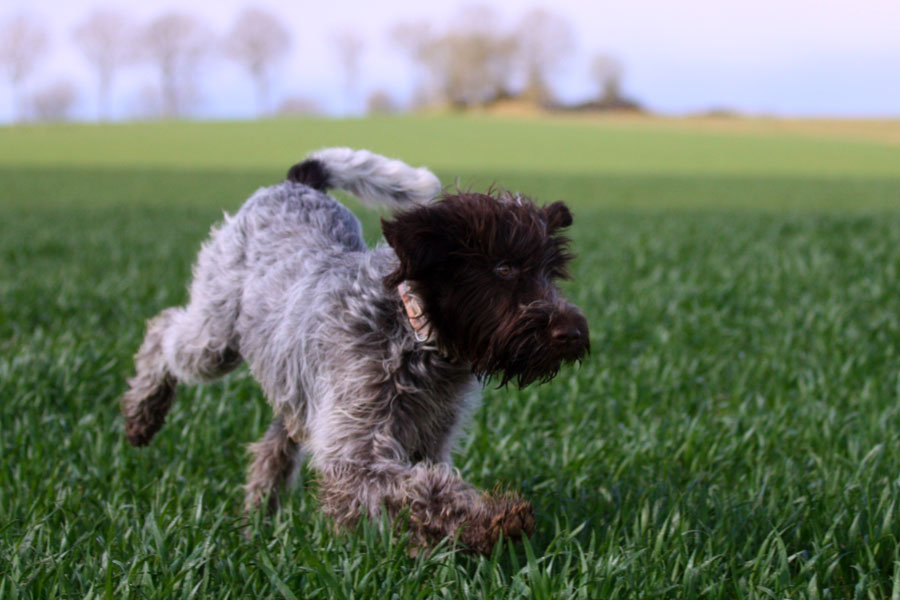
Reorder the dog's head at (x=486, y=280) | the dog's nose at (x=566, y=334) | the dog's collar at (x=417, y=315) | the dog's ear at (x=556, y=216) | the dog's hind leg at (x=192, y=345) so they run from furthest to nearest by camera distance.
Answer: the dog's hind leg at (x=192, y=345) < the dog's ear at (x=556, y=216) < the dog's collar at (x=417, y=315) < the dog's head at (x=486, y=280) < the dog's nose at (x=566, y=334)

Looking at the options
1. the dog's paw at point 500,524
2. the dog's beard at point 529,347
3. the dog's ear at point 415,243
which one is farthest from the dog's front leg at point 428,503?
the dog's ear at point 415,243

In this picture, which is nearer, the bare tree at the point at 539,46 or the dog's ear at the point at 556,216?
the dog's ear at the point at 556,216

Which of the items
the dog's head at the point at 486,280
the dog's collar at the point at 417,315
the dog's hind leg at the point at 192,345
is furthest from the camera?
the dog's hind leg at the point at 192,345

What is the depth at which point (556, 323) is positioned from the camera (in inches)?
127

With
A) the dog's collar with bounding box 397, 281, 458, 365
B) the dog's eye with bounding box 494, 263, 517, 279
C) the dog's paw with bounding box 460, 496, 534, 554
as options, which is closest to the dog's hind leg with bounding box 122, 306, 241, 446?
the dog's collar with bounding box 397, 281, 458, 365

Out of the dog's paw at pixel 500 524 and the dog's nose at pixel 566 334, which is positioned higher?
the dog's nose at pixel 566 334

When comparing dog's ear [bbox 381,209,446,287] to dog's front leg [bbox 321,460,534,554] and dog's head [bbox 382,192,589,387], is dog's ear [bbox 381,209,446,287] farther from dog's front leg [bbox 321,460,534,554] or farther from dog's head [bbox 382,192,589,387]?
dog's front leg [bbox 321,460,534,554]

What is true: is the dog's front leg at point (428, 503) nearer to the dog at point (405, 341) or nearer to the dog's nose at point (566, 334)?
the dog at point (405, 341)

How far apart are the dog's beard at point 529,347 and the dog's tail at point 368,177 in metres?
1.37

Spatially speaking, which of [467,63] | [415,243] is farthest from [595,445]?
[467,63]

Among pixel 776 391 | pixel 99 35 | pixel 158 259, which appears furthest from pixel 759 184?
pixel 99 35

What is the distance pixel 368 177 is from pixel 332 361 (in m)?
1.51

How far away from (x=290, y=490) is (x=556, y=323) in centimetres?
203

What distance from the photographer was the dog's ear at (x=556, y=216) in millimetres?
3670
